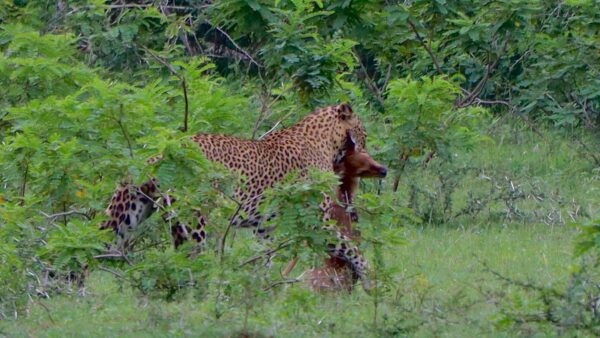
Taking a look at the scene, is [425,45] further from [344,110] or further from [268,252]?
[268,252]

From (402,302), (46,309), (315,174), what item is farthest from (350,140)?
(46,309)

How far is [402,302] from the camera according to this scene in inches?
330

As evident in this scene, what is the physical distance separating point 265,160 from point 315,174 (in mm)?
3244

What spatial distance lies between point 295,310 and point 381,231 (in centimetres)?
72

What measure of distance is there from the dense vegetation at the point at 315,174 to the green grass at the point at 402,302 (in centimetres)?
2

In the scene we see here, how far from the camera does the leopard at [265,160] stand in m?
9.67

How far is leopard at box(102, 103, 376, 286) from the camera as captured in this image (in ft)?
31.7

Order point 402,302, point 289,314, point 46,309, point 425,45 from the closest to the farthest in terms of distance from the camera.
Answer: point 289,314, point 46,309, point 402,302, point 425,45

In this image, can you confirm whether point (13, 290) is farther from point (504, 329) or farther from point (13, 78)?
point (13, 78)

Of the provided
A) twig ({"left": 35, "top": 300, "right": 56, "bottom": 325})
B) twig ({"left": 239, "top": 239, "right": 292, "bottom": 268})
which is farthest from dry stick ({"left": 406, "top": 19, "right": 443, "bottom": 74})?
twig ({"left": 35, "top": 300, "right": 56, "bottom": 325})

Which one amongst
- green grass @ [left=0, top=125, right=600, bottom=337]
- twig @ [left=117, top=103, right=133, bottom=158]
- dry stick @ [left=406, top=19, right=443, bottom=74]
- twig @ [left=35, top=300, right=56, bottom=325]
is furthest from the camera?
dry stick @ [left=406, top=19, right=443, bottom=74]

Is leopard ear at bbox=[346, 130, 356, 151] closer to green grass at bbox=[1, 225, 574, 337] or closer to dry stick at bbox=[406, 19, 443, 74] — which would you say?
green grass at bbox=[1, 225, 574, 337]

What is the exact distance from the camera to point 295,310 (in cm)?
771

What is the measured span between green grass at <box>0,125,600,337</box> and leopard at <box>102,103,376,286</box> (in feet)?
1.53
